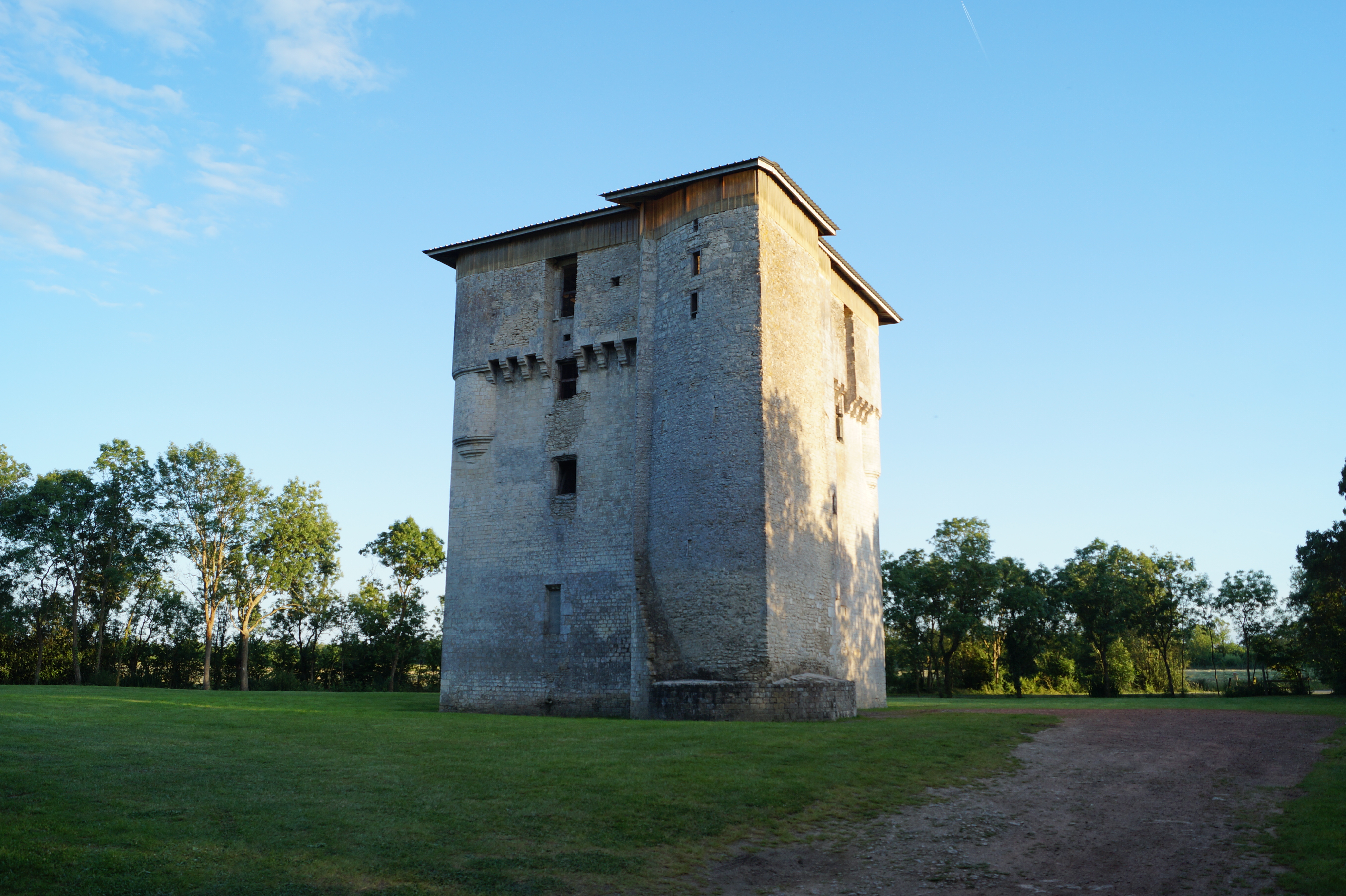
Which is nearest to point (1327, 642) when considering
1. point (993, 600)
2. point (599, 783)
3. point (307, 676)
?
point (993, 600)

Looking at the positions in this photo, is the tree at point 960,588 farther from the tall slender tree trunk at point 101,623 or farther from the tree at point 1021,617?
the tall slender tree trunk at point 101,623

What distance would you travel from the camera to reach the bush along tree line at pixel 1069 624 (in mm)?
Result: 48281

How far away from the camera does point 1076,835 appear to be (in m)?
9.98

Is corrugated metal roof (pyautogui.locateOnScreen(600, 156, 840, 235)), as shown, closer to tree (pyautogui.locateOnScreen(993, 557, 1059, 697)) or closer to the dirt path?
the dirt path

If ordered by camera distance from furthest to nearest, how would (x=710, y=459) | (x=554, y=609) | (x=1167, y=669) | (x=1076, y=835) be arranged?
(x=1167, y=669)
(x=554, y=609)
(x=710, y=459)
(x=1076, y=835)

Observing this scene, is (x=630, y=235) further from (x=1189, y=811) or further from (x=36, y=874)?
(x=36, y=874)

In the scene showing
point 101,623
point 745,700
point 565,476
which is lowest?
point 745,700

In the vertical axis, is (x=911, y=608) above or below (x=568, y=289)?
below

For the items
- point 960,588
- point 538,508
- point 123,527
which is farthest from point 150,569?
point 960,588

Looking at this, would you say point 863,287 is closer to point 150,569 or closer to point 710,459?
point 710,459

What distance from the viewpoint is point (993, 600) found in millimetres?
51375

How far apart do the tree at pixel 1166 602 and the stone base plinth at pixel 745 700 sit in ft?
112

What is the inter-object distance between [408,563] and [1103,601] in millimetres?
39700

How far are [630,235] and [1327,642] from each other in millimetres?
35477
